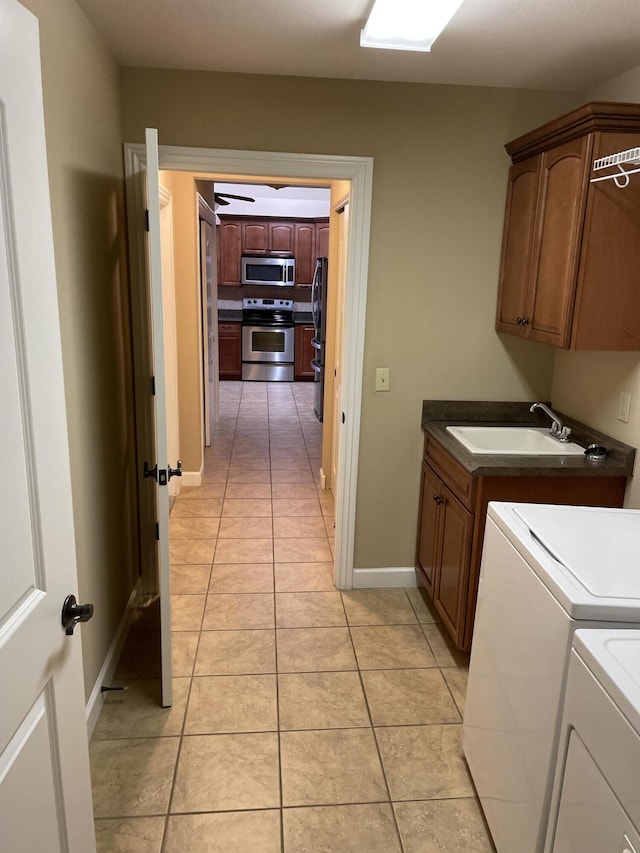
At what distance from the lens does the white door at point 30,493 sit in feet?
3.32

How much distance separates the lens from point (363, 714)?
2285 millimetres

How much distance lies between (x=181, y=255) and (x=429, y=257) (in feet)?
7.29

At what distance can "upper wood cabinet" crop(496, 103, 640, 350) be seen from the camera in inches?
83.5

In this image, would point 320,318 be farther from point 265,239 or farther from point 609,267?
point 609,267

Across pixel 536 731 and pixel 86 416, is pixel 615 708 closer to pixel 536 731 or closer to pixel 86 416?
pixel 536 731

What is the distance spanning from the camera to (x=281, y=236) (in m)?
8.99

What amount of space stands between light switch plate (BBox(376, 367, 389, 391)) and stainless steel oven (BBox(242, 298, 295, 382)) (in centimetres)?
629

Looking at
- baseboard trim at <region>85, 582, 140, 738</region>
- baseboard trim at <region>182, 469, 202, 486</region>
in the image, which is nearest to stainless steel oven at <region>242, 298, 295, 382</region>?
baseboard trim at <region>182, 469, 202, 486</region>

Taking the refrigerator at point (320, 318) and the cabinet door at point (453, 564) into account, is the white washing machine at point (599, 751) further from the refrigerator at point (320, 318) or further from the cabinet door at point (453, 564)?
the refrigerator at point (320, 318)

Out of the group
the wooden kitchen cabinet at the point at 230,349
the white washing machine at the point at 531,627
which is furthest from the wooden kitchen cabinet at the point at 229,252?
the white washing machine at the point at 531,627

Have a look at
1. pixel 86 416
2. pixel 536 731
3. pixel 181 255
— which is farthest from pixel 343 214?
pixel 536 731

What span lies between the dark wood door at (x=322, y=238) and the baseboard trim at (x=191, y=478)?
526 centimetres

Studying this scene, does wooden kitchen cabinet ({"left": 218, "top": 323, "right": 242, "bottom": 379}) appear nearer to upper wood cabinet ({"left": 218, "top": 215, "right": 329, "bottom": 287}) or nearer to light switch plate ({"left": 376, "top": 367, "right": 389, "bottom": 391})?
upper wood cabinet ({"left": 218, "top": 215, "right": 329, "bottom": 287})

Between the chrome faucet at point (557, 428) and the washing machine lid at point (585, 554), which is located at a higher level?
the chrome faucet at point (557, 428)
